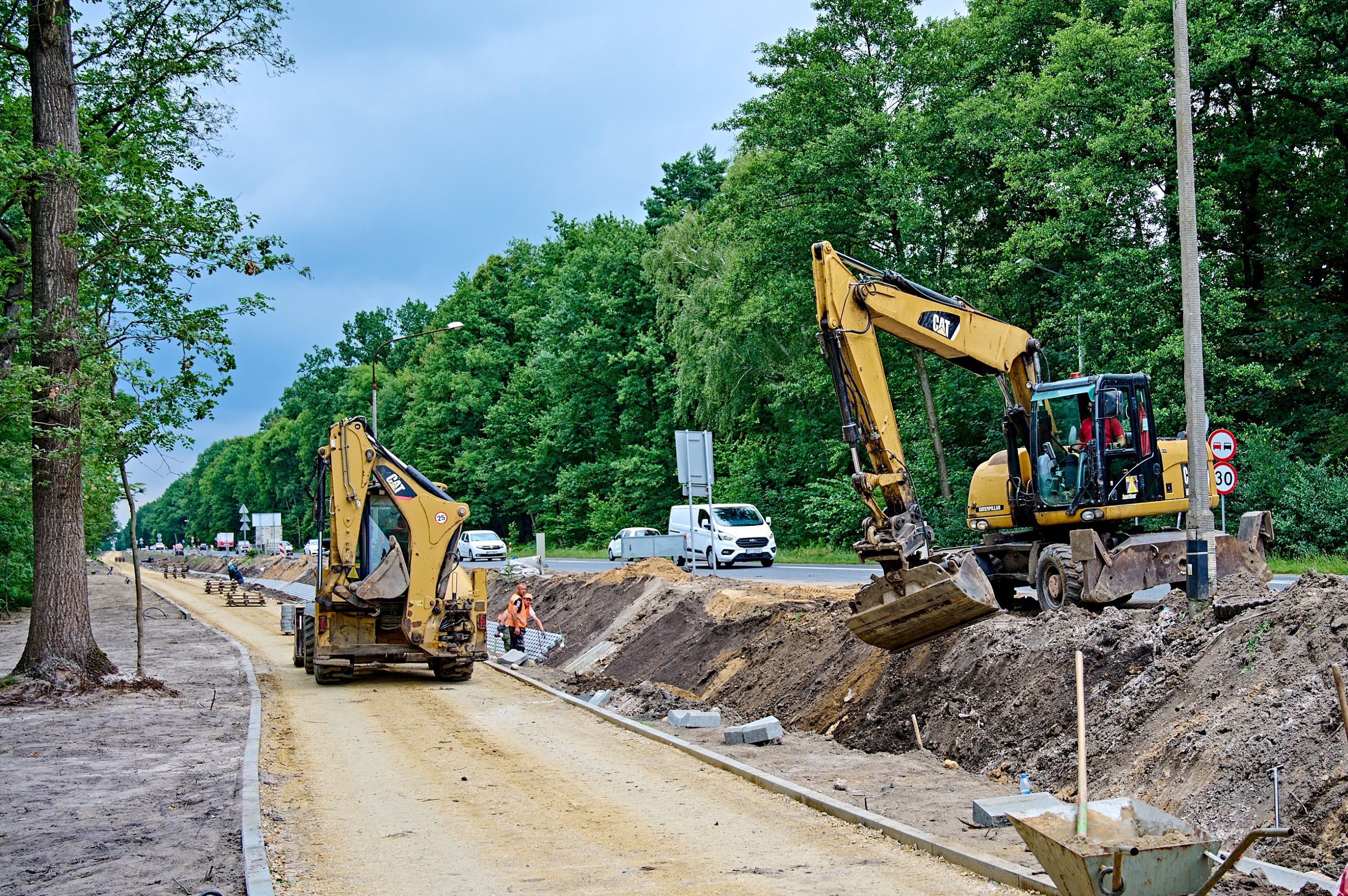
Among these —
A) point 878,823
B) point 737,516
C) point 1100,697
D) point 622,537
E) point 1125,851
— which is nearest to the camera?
point 1125,851

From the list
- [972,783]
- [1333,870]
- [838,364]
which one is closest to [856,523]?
[838,364]

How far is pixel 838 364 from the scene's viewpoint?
12539mm

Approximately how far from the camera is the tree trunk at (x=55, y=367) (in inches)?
581

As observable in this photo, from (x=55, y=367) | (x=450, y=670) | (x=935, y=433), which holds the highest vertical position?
(x=55, y=367)

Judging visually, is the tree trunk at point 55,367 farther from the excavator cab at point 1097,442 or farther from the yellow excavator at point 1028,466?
the excavator cab at point 1097,442

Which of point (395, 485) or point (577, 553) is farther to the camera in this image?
point (577, 553)

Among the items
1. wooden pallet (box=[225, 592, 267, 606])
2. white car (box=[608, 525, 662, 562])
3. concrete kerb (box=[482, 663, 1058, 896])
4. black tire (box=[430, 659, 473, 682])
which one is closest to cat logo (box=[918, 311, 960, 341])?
concrete kerb (box=[482, 663, 1058, 896])

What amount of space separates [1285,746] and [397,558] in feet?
40.3

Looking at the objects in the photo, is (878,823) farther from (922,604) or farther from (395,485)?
(395,485)

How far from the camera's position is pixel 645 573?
79.7 ft

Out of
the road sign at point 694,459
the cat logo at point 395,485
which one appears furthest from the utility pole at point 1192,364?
the cat logo at point 395,485

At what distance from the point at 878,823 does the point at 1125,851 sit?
8.80ft

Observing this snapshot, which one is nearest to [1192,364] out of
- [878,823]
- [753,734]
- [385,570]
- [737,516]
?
[753,734]

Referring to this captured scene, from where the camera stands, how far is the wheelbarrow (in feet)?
16.3
